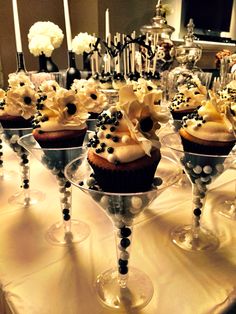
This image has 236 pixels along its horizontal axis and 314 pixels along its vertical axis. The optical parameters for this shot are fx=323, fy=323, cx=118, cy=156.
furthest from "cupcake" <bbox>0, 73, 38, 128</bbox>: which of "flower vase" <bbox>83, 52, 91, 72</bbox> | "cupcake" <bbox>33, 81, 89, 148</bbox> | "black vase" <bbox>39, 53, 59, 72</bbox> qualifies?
"flower vase" <bbox>83, 52, 91, 72</bbox>

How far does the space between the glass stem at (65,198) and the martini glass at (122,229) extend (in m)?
0.13

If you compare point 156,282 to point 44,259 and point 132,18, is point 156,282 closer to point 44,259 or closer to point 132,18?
point 44,259

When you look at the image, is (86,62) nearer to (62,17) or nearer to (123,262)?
(62,17)

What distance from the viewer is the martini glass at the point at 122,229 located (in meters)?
0.56

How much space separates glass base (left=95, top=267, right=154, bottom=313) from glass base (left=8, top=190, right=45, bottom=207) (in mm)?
358

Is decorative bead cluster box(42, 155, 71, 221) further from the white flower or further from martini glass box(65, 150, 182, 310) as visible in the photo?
the white flower

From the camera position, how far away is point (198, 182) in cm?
77

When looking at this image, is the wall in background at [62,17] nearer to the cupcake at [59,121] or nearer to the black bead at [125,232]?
the cupcake at [59,121]

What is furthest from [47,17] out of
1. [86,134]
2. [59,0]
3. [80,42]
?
[86,134]

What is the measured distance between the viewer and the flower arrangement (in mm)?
1899

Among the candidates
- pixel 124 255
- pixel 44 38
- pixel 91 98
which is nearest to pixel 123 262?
pixel 124 255

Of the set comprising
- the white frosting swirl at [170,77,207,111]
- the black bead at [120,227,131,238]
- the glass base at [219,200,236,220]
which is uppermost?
the white frosting swirl at [170,77,207,111]

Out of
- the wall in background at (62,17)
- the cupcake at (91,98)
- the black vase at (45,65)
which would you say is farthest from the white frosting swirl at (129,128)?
the wall in background at (62,17)

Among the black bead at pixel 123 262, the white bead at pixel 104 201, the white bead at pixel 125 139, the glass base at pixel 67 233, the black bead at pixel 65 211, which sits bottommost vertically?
the glass base at pixel 67 233
